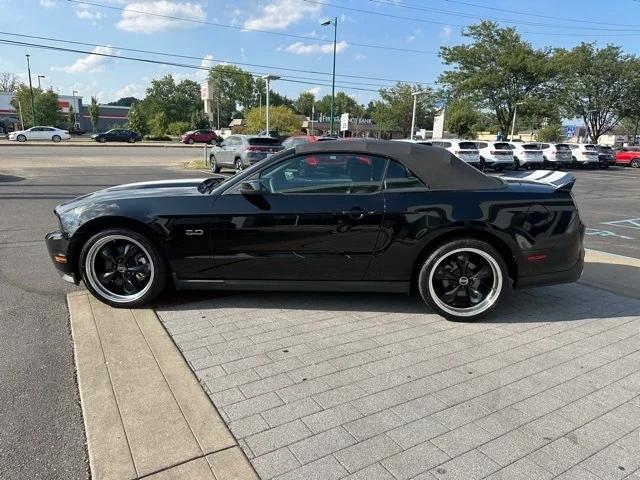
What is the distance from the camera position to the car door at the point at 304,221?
3.84 metres

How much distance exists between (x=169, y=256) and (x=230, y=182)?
810 mm

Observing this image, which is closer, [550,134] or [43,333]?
[43,333]

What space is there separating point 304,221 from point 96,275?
186 cm

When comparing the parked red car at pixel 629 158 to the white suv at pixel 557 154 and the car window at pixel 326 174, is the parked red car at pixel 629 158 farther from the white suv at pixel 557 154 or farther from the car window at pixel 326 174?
the car window at pixel 326 174

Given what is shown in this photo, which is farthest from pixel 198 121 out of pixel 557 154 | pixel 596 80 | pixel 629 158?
pixel 629 158

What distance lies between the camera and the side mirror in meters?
3.81

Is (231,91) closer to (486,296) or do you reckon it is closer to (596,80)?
(596,80)

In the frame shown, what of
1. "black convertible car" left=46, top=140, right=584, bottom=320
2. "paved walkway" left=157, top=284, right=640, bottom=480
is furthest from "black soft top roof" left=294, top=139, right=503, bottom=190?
"paved walkway" left=157, top=284, right=640, bottom=480

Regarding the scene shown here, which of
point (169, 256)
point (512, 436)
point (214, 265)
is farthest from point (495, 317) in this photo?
point (169, 256)

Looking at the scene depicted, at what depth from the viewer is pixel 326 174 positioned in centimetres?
397

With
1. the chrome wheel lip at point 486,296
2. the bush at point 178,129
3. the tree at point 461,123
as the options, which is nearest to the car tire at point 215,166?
the chrome wheel lip at point 486,296

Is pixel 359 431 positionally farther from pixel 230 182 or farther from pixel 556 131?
pixel 556 131

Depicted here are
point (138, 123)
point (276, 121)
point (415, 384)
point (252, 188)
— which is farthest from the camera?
point (138, 123)

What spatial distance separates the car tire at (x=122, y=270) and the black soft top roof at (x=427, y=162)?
157 cm
